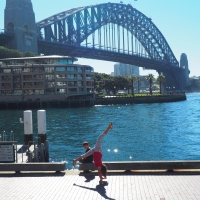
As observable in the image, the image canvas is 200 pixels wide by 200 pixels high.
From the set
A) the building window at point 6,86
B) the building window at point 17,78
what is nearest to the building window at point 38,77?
the building window at point 17,78

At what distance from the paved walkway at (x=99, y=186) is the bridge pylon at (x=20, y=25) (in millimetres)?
116055

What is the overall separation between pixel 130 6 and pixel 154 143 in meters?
154

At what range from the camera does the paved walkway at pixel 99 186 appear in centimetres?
1080

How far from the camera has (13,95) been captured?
105 meters

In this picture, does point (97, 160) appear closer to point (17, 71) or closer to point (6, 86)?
point (17, 71)

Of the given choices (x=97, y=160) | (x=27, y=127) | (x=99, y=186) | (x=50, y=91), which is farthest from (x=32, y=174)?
(x=50, y=91)

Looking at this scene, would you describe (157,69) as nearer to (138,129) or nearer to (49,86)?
(49,86)

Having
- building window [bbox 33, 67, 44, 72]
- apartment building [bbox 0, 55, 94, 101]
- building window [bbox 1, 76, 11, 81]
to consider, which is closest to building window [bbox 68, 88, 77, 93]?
apartment building [bbox 0, 55, 94, 101]

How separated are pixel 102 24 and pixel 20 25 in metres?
50.5

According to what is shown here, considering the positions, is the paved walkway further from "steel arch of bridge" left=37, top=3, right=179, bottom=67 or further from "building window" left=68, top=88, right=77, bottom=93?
"steel arch of bridge" left=37, top=3, right=179, bottom=67

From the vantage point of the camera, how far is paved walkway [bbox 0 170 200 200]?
35.4ft

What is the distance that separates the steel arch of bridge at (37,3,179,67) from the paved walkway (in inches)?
5242

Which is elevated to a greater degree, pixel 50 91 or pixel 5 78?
pixel 5 78

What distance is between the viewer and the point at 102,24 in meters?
165
